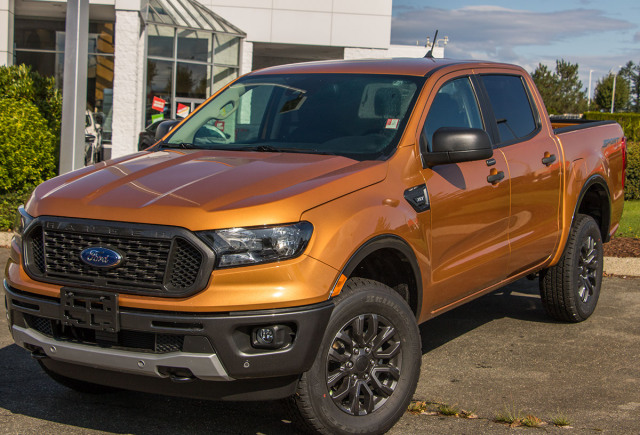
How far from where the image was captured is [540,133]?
19.8ft

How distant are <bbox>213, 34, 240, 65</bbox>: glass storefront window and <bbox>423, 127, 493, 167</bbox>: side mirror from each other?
67.9ft

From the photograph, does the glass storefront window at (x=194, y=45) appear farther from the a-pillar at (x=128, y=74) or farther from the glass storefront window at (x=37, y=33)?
the glass storefront window at (x=37, y=33)

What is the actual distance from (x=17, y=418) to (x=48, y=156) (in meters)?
7.89

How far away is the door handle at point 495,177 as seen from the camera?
5105mm

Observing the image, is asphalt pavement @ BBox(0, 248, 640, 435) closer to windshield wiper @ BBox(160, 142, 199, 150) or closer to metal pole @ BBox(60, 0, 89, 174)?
windshield wiper @ BBox(160, 142, 199, 150)

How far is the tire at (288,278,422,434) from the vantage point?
3.79 m

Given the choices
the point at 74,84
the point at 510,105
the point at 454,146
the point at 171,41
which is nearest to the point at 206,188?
the point at 454,146

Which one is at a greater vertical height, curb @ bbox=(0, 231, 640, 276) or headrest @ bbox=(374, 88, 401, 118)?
headrest @ bbox=(374, 88, 401, 118)

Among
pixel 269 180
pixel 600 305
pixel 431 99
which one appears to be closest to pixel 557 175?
pixel 431 99

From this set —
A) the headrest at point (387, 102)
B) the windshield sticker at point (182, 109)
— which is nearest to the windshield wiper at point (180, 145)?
the headrest at point (387, 102)

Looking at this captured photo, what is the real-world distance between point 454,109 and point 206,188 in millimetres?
1992

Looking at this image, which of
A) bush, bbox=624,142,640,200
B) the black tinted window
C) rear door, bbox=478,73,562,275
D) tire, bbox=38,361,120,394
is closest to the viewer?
tire, bbox=38,361,120,394

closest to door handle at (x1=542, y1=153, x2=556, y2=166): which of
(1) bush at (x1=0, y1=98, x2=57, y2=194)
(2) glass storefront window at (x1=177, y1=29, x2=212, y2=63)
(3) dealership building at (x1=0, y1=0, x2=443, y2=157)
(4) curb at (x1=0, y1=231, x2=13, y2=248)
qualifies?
(4) curb at (x1=0, y1=231, x2=13, y2=248)

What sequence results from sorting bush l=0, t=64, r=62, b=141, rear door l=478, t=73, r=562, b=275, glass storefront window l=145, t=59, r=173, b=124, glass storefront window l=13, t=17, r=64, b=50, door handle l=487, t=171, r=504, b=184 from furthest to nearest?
glass storefront window l=13, t=17, r=64, b=50, glass storefront window l=145, t=59, r=173, b=124, bush l=0, t=64, r=62, b=141, rear door l=478, t=73, r=562, b=275, door handle l=487, t=171, r=504, b=184
